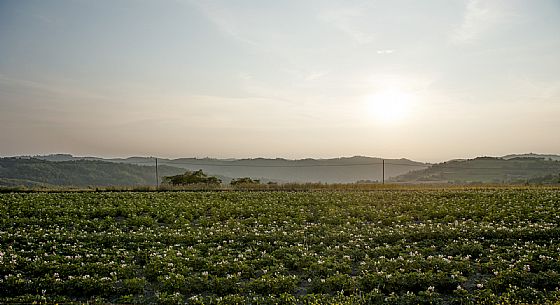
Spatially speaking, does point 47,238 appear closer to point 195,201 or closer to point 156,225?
point 156,225

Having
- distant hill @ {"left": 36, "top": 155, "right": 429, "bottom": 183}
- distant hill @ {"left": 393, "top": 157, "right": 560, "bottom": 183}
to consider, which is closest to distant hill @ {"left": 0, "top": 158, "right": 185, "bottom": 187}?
distant hill @ {"left": 36, "top": 155, "right": 429, "bottom": 183}

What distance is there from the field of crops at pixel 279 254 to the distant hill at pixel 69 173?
3658 inches

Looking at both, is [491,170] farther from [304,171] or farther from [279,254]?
[279,254]

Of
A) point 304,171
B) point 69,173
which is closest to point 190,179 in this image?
point 69,173

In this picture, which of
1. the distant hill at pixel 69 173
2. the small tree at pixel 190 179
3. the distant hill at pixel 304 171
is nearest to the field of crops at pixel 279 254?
the small tree at pixel 190 179

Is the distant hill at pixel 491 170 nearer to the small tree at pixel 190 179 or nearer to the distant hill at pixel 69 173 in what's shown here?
the small tree at pixel 190 179

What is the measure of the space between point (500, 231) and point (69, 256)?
16.1 metres

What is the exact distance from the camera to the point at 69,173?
130375 millimetres

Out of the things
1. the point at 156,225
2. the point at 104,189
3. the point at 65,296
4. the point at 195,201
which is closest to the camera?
the point at 65,296

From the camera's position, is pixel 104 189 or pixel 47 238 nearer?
pixel 47 238

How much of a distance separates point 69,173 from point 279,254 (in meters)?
135

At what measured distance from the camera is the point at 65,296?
1012 cm

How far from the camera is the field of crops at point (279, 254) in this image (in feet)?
34.4

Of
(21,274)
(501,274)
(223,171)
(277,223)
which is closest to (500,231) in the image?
(501,274)
